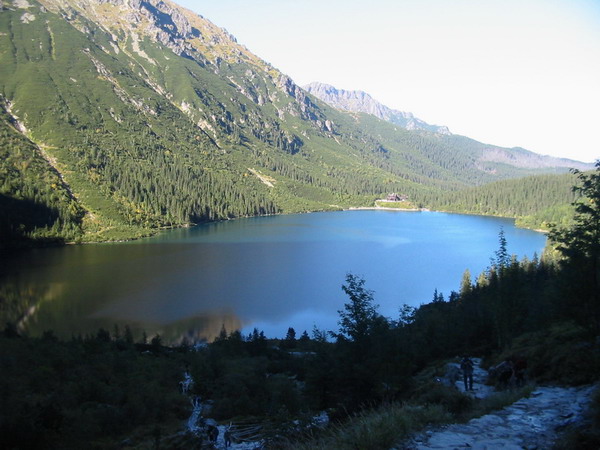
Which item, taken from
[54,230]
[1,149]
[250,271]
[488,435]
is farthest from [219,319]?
[1,149]

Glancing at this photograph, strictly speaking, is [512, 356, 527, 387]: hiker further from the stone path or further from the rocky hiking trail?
the stone path

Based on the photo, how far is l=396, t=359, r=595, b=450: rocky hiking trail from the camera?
7820 millimetres

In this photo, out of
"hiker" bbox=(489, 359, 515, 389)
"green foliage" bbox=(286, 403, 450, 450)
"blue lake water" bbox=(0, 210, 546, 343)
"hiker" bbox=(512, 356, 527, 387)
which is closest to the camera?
"green foliage" bbox=(286, 403, 450, 450)

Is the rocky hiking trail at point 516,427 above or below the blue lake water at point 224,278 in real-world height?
above

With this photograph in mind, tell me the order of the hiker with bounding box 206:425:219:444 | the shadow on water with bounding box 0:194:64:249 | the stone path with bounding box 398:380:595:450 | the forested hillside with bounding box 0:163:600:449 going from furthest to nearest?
the shadow on water with bounding box 0:194:64:249
the hiker with bounding box 206:425:219:444
the forested hillside with bounding box 0:163:600:449
the stone path with bounding box 398:380:595:450

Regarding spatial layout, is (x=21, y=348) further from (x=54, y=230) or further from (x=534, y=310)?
(x=54, y=230)

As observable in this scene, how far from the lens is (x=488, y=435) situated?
8.33m

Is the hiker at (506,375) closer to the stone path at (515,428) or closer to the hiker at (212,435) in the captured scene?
the stone path at (515,428)

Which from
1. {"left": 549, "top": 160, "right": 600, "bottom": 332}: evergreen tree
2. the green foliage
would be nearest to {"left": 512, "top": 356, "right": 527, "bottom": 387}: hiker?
{"left": 549, "top": 160, "right": 600, "bottom": 332}: evergreen tree

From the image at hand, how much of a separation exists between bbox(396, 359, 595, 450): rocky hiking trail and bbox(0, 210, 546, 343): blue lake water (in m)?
43.3

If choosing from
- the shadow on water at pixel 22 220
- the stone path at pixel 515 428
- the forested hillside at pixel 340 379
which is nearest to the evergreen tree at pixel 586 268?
the forested hillside at pixel 340 379

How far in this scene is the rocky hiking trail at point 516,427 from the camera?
7820mm

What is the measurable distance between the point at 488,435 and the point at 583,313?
10.5 meters

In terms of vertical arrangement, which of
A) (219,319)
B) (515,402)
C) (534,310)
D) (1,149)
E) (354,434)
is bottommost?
(219,319)
